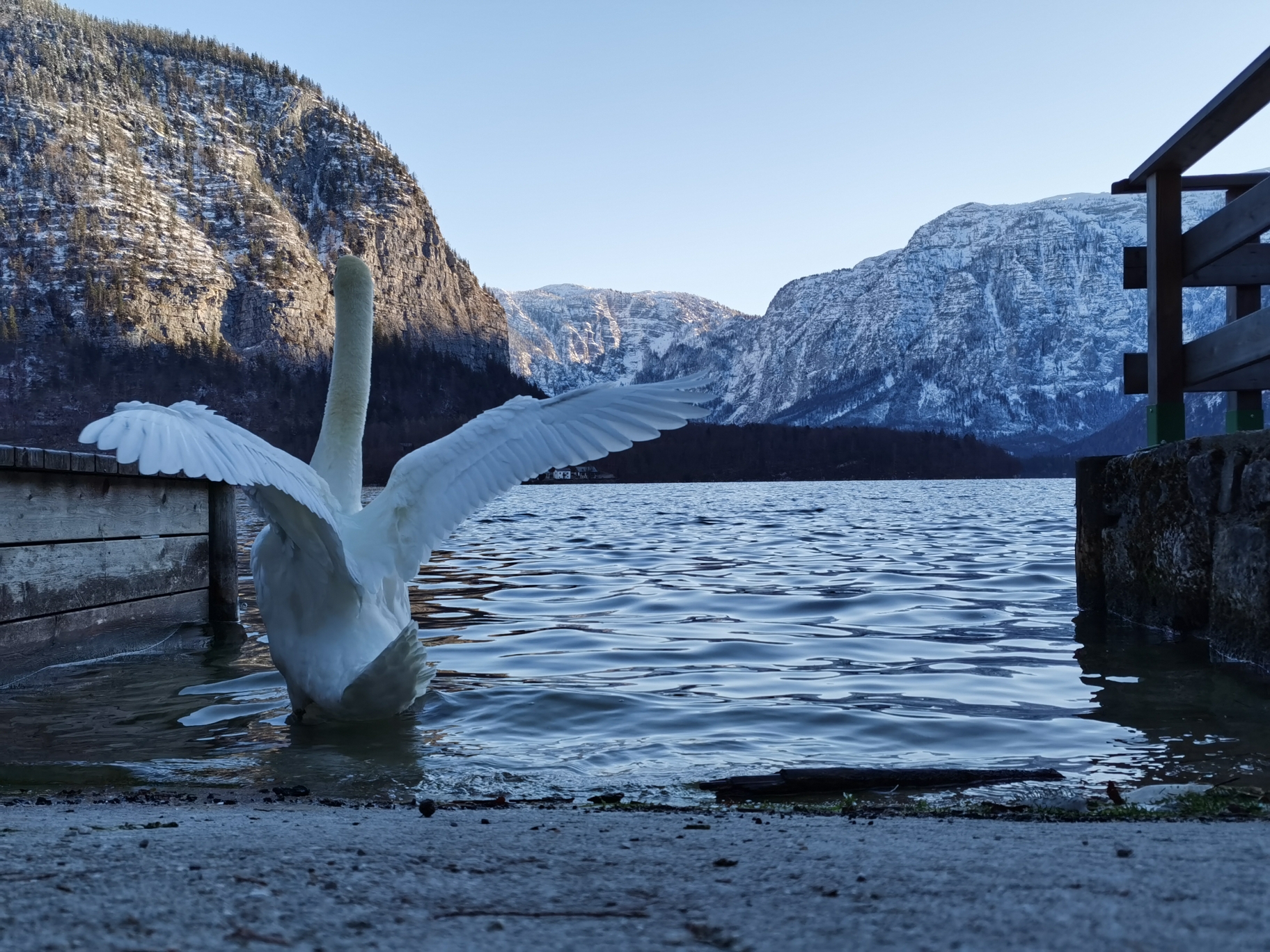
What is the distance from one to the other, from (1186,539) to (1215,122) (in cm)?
276

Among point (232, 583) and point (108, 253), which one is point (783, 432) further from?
point (232, 583)

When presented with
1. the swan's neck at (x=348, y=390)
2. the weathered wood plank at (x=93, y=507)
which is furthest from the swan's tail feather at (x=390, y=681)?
the weathered wood plank at (x=93, y=507)

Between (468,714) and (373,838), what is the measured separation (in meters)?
3.74

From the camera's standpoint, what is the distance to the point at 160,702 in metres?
6.95

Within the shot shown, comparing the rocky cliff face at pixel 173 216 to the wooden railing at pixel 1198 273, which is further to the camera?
the rocky cliff face at pixel 173 216

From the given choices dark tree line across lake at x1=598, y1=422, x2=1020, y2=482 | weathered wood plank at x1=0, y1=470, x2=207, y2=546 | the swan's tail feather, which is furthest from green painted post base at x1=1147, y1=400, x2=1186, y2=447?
dark tree line across lake at x1=598, y1=422, x2=1020, y2=482

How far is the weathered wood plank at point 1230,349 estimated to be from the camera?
6.43 meters

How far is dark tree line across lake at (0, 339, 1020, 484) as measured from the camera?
417 feet

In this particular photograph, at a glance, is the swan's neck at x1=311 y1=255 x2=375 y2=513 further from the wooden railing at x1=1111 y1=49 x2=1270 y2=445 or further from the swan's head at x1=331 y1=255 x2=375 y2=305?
the wooden railing at x1=1111 y1=49 x2=1270 y2=445

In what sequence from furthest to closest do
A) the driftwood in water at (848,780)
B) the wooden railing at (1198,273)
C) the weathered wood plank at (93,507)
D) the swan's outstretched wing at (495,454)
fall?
the weathered wood plank at (93,507) → the wooden railing at (1198,273) → the swan's outstretched wing at (495,454) → the driftwood in water at (848,780)

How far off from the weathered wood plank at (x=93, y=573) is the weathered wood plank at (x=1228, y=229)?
26.3 feet

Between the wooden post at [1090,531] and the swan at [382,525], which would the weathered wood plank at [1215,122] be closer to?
the wooden post at [1090,531]

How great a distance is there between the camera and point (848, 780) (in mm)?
4605

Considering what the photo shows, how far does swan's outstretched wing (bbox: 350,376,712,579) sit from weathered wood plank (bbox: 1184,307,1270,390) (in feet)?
11.1
